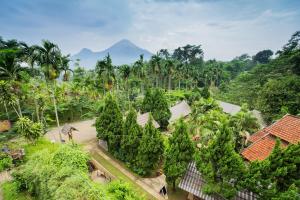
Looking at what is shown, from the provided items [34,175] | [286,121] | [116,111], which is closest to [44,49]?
[116,111]

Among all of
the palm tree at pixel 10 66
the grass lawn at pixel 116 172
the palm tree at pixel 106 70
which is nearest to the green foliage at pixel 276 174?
the grass lawn at pixel 116 172

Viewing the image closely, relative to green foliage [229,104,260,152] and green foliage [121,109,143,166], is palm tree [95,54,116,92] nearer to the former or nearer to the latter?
green foliage [121,109,143,166]

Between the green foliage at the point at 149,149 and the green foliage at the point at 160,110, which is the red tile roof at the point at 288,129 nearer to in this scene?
the green foliage at the point at 149,149

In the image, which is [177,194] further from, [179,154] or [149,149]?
[149,149]

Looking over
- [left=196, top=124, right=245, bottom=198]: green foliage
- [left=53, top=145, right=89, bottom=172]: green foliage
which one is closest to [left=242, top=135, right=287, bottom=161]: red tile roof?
[left=196, top=124, right=245, bottom=198]: green foliage

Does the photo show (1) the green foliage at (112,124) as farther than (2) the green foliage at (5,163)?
Yes

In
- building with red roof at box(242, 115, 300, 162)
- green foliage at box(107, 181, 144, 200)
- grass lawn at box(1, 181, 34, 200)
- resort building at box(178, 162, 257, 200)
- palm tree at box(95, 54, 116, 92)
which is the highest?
palm tree at box(95, 54, 116, 92)

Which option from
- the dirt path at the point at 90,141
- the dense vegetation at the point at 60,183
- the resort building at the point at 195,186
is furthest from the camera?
the dirt path at the point at 90,141

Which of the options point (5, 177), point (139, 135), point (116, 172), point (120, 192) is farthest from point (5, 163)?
point (120, 192)
